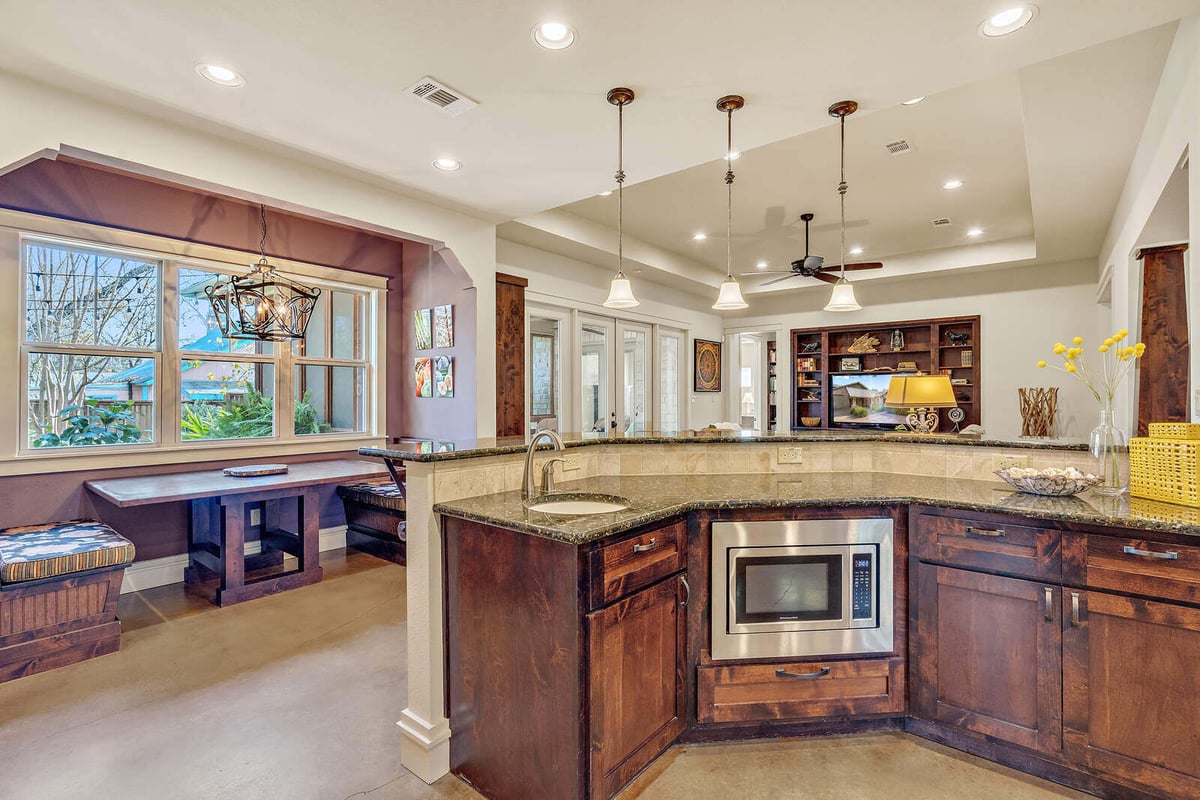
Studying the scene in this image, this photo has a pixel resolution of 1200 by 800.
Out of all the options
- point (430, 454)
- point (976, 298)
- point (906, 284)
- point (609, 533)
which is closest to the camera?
point (609, 533)

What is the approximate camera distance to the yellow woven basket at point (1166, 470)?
1.87m

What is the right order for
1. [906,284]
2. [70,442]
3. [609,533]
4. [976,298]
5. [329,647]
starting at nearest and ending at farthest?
[609,533]
[329,647]
[70,442]
[976,298]
[906,284]

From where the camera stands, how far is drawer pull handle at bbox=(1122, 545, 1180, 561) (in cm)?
168

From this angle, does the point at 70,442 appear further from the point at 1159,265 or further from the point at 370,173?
the point at 1159,265

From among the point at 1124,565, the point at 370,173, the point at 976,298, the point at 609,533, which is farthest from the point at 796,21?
the point at 976,298

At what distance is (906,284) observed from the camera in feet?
22.8

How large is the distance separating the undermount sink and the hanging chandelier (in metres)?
2.68

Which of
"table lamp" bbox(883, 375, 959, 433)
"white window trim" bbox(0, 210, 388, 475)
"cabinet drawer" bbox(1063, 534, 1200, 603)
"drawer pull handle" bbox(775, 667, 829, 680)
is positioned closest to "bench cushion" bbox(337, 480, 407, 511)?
"white window trim" bbox(0, 210, 388, 475)

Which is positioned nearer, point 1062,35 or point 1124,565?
point 1124,565

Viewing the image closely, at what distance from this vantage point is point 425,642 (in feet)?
6.63

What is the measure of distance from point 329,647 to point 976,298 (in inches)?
283

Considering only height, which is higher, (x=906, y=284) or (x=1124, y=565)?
(x=906, y=284)

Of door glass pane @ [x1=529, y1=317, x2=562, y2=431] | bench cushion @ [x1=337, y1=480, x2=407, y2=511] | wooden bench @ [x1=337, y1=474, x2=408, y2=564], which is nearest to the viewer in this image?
bench cushion @ [x1=337, y1=480, x2=407, y2=511]

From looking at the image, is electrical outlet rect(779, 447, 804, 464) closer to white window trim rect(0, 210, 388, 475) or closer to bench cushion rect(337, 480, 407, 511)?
bench cushion rect(337, 480, 407, 511)
